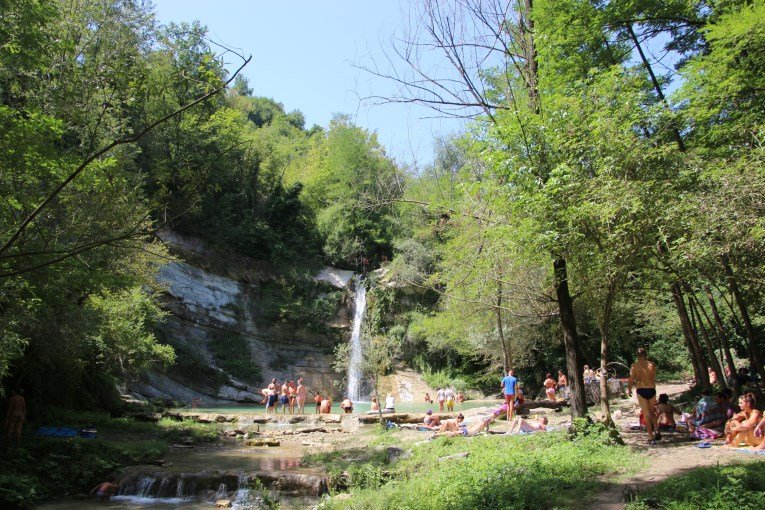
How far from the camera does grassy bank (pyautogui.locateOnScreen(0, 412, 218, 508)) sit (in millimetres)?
9070

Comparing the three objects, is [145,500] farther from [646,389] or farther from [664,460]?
[646,389]

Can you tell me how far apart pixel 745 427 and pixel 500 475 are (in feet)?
13.5

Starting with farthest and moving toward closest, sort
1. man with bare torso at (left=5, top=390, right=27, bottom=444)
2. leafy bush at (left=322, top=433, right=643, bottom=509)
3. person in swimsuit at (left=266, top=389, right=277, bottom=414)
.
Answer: person in swimsuit at (left=266, top=389, right=277, bottom=414) → man with bare torso at (left=5, top=390, right=27, bottom=444) → leafy bush at (left=322, top=433, right=643, bottom=509)

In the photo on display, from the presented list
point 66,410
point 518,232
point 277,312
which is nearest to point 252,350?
point 277,312

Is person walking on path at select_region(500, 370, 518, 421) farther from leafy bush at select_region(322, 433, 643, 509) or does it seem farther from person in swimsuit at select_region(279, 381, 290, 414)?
person in swimsuit at select_region(279, 381, 290, 414)

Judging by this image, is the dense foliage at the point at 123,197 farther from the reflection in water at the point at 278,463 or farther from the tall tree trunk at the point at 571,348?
the reflection in water at the point at 278,463

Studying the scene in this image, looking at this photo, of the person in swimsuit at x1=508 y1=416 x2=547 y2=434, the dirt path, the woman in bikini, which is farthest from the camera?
the person in swimsuit at x1=508 y1=416 x2=547 y2=434

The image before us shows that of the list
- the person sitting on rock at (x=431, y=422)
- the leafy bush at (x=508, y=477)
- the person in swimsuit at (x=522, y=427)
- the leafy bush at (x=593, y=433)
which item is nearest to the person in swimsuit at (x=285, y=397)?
the person sitting on rock at (x=431, y=422)

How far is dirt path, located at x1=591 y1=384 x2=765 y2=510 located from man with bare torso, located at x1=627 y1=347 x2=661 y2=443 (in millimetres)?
269

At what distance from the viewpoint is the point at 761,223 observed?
6.90 metres

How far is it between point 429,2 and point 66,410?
49.8 feet

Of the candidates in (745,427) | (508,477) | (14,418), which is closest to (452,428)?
(508,477)

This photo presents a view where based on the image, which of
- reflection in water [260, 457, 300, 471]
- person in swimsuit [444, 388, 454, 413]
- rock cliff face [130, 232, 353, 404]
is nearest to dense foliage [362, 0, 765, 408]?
reflection in water [260, 457, 300, 471]

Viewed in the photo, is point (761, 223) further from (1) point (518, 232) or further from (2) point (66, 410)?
(2) point (66, 410)
